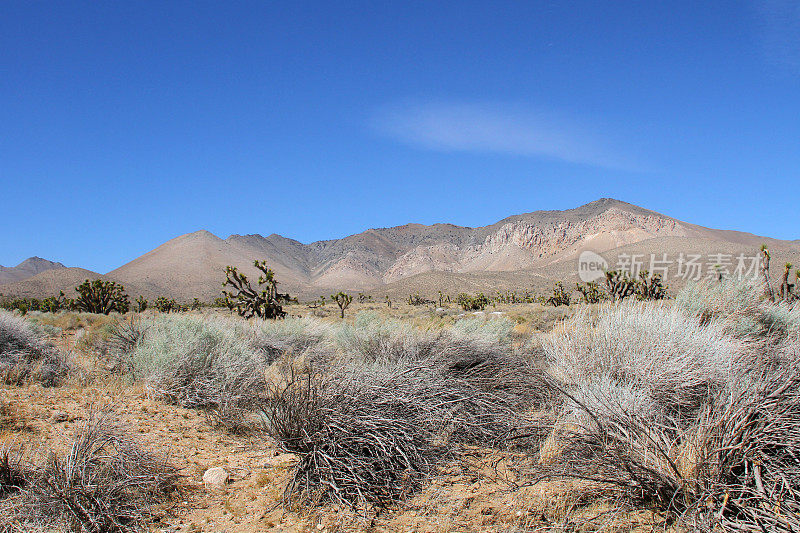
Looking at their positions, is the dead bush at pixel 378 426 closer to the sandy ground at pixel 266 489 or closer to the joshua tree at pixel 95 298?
the sandy ground at pixel 266 489

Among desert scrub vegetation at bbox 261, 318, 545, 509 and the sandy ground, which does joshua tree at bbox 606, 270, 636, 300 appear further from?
the sandy ground

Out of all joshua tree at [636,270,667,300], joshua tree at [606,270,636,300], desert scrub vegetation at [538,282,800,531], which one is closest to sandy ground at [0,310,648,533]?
desert scrub vegetation at [538,282,800,531]

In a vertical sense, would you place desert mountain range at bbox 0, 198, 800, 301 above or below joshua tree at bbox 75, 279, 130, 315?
above

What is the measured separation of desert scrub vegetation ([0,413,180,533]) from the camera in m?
3.40

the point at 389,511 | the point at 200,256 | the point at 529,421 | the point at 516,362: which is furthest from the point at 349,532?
the point at 200,256

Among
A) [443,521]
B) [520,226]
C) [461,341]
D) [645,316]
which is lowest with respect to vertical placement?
[443,521]

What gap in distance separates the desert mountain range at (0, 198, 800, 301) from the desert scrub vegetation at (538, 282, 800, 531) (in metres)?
79.4

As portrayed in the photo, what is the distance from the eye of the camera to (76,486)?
356 centimetres

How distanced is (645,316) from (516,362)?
77.8 inches

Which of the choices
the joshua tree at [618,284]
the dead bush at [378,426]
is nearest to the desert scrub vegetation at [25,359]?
the dead bush at [378,426]

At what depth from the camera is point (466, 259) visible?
185 meters

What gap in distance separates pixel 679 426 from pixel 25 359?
31.1 ft

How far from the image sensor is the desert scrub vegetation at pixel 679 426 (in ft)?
11.2

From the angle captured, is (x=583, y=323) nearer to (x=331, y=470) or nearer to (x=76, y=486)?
(x=331, y=470)
